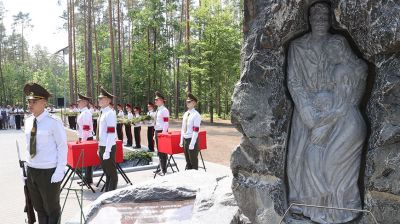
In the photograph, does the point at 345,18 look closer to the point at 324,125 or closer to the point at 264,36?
the point at 264,36

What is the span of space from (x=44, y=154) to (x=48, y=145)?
128 millimetres

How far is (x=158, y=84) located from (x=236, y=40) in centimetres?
1110

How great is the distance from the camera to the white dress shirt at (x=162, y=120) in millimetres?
12262

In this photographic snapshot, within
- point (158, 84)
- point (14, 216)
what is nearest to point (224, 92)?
point (158, 84)

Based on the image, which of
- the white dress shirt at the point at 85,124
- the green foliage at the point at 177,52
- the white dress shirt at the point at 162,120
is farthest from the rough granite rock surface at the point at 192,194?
the green foliage at the point at 177,52

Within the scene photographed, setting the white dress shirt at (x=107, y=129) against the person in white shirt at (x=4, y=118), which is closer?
the white dress shirt at (x=107, y=129)

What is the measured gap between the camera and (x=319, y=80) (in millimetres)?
4070

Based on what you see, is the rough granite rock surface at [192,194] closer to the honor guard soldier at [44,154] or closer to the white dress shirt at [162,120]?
the honor guard soldier at [44,154]

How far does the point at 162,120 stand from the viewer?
12.3m

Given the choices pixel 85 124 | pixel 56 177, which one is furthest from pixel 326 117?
pixel 85 124

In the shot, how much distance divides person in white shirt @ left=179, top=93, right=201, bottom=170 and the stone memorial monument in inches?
190

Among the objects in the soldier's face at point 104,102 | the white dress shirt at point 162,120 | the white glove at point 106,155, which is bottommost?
the white glove at point 106,155

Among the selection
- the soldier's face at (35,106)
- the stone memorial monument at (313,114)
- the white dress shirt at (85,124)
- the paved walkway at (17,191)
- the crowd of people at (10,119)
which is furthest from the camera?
the crowd of people at (10,119)

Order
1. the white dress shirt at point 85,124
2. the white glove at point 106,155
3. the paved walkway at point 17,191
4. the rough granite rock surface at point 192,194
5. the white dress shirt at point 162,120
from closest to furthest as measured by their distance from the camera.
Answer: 1. the rough granite rock surface at point 192,194
2. the paved walkway at point 17,191
3. the white glove at point 106,155
4. the white dress shirt at point 85,124
5. the white dress shirt at point 162,120
